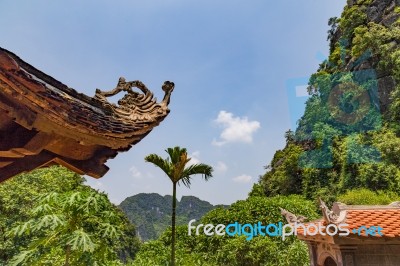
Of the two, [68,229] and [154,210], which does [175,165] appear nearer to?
[68,229]

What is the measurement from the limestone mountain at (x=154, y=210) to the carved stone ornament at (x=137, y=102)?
8783 centimetres

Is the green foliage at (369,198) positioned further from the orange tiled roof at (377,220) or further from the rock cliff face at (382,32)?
the orange tiled roof at (377,220)

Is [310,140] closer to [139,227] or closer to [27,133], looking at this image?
[27,133]

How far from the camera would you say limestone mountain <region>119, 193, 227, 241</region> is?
89688 mm

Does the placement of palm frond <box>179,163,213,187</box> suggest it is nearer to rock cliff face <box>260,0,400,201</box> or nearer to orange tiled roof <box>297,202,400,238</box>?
orange tiled roof <box>297,202,400,238</box>

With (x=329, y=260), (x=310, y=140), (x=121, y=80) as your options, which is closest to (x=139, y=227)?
(x=310, y=140)

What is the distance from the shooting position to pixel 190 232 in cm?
1681

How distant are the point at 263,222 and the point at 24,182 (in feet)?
39.4

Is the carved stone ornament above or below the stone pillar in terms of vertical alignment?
above

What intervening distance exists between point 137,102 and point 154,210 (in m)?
104

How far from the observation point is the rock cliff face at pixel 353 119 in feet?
78.4

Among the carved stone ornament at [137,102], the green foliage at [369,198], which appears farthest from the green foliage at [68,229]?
the green foliage at [369,198]

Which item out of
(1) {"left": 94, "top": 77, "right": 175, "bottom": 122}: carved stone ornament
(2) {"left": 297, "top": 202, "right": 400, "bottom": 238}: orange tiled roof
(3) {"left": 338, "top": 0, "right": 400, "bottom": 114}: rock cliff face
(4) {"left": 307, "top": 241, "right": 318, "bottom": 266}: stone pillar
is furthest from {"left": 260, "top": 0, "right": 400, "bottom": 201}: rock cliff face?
(1) {"left": 94, "top": 77, "right": 175, "bottom": 122}: carved stone ornament

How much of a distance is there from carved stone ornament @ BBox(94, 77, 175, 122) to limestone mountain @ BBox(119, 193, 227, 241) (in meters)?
87.8
